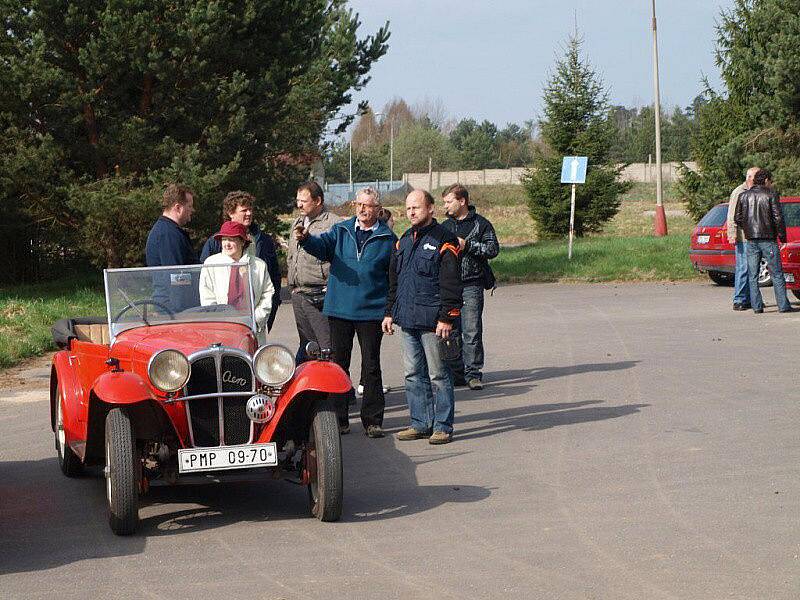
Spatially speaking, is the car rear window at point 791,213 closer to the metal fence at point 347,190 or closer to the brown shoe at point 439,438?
the brown shoe at point 439,438

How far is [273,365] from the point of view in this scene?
7117mm

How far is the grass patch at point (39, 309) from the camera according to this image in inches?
612

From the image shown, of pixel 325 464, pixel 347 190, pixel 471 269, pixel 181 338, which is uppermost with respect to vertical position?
pixel 347 190

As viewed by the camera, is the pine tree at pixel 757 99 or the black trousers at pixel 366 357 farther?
the pine tree at pixel 757 99

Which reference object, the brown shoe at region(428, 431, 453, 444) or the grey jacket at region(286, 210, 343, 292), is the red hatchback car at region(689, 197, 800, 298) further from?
the brown shoe at region(428, 431, 453, 444)

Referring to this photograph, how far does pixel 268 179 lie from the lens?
27.2 m

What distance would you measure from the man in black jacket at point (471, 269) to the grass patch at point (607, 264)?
15169mm

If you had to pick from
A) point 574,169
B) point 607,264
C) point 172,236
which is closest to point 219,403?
point 172,236

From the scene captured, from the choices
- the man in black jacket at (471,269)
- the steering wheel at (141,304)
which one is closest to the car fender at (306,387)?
the steering wheel at (141,304)

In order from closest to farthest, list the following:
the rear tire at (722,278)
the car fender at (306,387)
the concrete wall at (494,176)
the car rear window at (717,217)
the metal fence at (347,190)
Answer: the car fender at (306,387), the car rear window at (717,217), the rear tire at (722,278), the metal fence at (347,190), the concrete wall at (494,176)

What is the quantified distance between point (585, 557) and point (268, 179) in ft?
71.8

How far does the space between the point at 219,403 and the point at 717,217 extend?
18.2 m

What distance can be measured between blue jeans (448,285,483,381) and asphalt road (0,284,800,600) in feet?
0.98

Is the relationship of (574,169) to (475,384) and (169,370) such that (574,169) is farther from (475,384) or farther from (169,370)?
(169,370)
